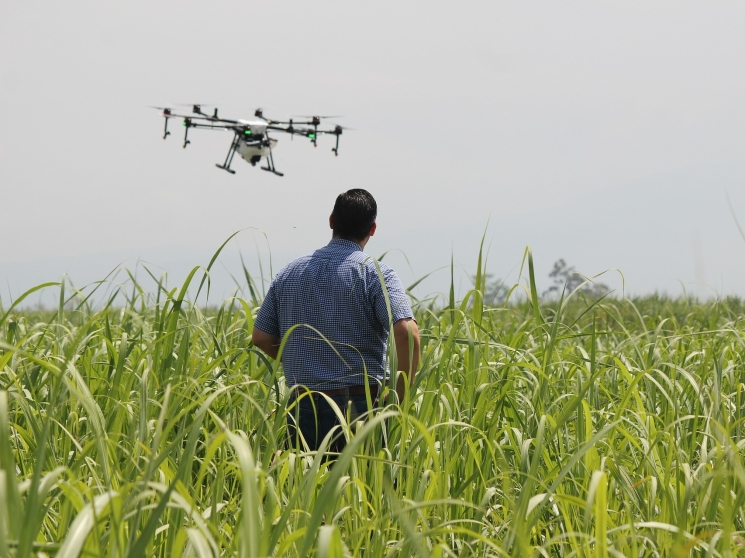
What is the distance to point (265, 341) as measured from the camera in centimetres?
343

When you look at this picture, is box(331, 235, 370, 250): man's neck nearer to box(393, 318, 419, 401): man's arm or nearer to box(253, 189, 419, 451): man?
box(253, 189, 419, 451): man

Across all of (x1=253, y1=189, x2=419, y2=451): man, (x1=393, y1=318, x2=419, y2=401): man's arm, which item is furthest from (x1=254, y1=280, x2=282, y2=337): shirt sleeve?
(x1=393, y1=318, x2=419, y2=401): man's arm

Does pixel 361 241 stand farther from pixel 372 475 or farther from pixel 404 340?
pixel 372 475

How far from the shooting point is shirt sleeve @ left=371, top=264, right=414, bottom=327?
3166 millimetres

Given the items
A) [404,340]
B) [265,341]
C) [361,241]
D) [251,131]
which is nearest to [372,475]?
[404,340]

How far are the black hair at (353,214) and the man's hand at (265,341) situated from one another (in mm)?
553

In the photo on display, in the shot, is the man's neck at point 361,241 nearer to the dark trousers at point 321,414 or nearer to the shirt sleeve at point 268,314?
the shirt sleeve at point 268,314

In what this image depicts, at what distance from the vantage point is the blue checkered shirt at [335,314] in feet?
10.7

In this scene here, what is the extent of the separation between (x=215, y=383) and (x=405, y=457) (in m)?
1.30

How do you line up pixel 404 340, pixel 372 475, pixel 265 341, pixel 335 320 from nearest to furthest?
pixel 372 475 < pixel 404 340 < pixel 335 320 < pixel 265 341

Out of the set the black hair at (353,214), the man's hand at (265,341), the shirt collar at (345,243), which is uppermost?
the black hair at (353,214)

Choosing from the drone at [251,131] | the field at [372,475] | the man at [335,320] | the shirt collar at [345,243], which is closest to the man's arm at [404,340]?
the man at [335,320]

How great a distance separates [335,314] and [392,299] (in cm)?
27

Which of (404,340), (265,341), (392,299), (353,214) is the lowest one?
(265,341)
